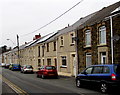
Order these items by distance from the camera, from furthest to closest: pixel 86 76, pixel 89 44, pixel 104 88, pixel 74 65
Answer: pixel 74 65 → pixel 89 44 → pixel 86 76 → pixel 104 88

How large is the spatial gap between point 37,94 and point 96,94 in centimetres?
320

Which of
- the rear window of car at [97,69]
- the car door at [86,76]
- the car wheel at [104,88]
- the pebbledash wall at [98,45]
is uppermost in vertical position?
the pebbledash wall at [98,45]

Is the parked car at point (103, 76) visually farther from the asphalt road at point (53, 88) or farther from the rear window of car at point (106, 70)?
the asphalt road at point (53, 88)

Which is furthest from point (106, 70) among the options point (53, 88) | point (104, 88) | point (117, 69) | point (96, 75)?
point (53, 88)

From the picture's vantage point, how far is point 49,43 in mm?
37562

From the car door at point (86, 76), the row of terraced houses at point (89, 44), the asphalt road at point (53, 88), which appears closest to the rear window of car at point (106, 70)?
the asphalt road at point (53, 88)

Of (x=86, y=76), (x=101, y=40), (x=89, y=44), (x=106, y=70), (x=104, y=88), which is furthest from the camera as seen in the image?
(x=89, y=44)

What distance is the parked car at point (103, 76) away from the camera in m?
13.1

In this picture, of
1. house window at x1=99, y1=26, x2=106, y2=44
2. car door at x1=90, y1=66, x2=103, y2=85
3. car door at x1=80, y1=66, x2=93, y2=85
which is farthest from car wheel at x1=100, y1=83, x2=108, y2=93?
house window at x1=99, y1=26, x2=106, y2=44

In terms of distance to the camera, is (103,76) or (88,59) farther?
(88,59)

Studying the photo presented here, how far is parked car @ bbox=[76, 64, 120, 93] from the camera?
42.9 ft

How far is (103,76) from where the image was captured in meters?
13.8

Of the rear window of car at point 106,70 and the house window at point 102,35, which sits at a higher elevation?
the house window at point 102,35

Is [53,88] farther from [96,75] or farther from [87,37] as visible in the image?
[87,37]
